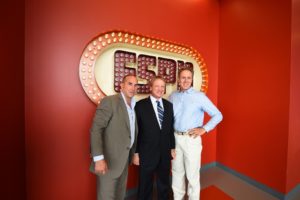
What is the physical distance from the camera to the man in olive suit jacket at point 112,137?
139cm

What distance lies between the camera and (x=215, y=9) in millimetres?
2822

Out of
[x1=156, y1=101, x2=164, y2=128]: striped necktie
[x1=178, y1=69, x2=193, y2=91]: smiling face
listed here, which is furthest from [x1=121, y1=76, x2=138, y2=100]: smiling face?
[x1=178, y1=69, x2=193, y2=91]: smiling face

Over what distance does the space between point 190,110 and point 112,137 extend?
92cm

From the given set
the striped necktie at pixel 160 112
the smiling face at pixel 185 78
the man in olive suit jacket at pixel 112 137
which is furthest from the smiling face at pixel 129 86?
the smiling face at pixel 185 78
